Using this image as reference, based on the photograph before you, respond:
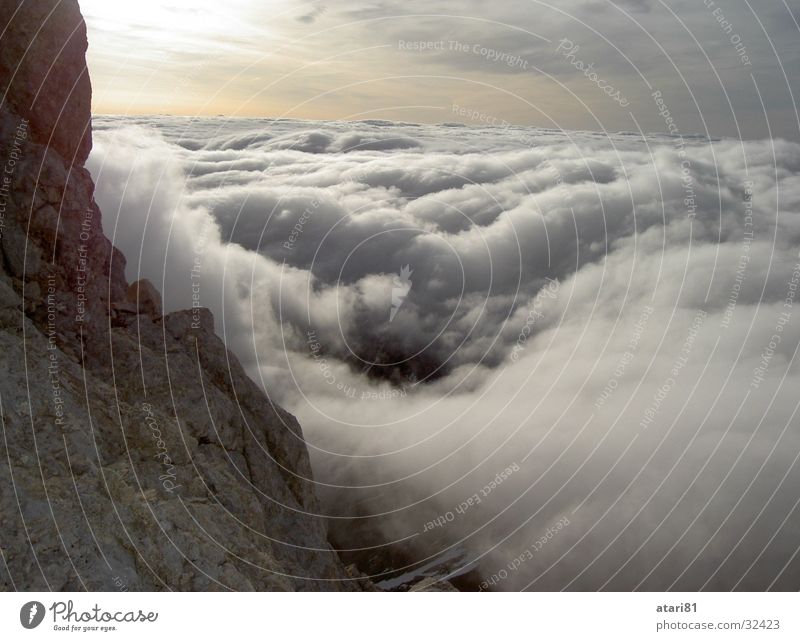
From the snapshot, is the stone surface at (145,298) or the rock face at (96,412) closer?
the rock face at (96,412)

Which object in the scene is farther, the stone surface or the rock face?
the stone surface

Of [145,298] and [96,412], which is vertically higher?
[145,298]

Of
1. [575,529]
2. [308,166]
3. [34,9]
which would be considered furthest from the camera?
[308,166]

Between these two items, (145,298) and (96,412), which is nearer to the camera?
(96,412)

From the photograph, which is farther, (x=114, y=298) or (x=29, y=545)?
(x=114, y=298)

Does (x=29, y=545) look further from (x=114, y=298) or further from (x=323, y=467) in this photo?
(x=323, y=467)
